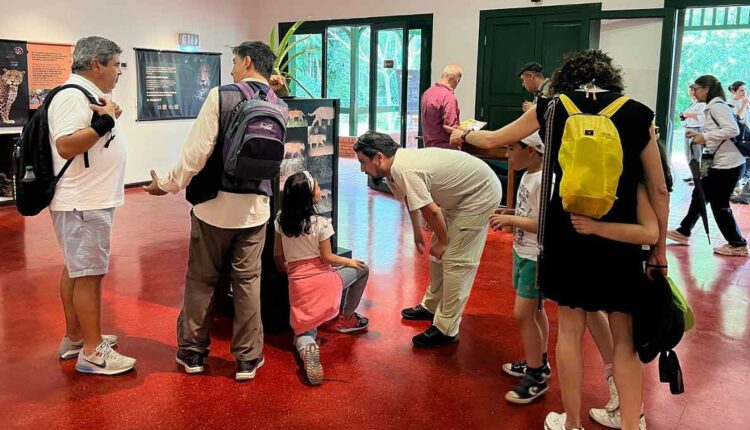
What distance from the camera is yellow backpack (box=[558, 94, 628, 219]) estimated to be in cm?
212

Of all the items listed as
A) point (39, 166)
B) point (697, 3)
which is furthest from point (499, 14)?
point (39, 166)

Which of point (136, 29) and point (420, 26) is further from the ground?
point (420, 26)

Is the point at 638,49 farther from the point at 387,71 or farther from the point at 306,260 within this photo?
the point at 306,260

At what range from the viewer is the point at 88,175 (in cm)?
300

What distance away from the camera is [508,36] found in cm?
854

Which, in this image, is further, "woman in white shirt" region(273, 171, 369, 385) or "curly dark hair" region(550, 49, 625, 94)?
"woman in white shirt" region(273, 171, 369, 385)

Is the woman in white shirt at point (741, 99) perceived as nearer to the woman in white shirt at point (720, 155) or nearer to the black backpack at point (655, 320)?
the woman in white shirt at point (720, 155)

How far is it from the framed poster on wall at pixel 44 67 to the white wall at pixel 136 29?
11 cm

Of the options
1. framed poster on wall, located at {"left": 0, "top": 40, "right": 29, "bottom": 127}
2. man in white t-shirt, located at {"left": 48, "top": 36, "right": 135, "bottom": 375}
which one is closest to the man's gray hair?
man in white t-shirt, located at {"left": 48, "top": 36, "right": 135, "bottom": 375}

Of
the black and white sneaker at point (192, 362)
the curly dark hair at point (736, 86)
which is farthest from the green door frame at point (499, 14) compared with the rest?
the black and white sneaker at point (192, 362)

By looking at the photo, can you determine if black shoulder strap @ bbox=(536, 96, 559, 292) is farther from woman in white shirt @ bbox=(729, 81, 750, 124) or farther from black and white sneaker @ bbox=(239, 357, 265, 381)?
woman in white shirt @ bbox=(729, 81, 750, 124)

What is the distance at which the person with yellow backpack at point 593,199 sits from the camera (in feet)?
7.05

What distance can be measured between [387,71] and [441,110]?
424cm

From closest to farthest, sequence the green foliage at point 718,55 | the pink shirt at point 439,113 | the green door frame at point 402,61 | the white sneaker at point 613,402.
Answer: the white sneaker at point 613,402 → the pink shirt at point 439,113 → the green door frame at point 402,61 → the green foliage at point 718,55
